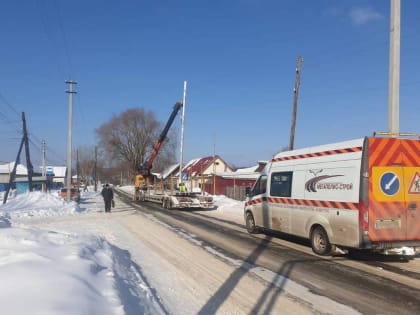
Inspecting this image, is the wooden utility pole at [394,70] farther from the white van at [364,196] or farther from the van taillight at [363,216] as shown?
the van taillight at [363,216]

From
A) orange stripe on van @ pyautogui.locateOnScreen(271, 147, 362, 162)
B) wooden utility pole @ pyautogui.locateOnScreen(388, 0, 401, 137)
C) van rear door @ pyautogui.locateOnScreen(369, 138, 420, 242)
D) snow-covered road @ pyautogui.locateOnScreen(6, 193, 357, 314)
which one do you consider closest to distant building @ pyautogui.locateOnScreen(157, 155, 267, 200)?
orange stripe on van @ pyautogui.locateOnScreen(271, 147, 362, 162)

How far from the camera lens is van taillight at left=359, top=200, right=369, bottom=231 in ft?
26.5

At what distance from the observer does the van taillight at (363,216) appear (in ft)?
26.5

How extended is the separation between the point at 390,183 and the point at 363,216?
3.32 ft

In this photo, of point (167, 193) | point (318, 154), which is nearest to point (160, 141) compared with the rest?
point (167, 193)

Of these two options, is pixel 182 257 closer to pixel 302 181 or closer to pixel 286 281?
pixel 286 281

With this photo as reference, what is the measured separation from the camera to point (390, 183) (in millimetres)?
8398

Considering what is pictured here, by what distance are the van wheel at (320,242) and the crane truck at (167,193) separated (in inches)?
598

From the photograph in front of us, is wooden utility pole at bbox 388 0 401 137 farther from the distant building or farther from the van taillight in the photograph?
the distant building

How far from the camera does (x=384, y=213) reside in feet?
27.0

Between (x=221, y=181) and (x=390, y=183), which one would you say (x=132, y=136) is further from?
(x=390, y=183)

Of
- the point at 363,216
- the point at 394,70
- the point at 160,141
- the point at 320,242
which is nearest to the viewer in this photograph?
the point at 363,216

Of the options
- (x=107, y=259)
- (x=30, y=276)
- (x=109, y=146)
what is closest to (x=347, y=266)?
(x=107, y=259)

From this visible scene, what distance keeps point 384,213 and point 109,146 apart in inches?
2806
